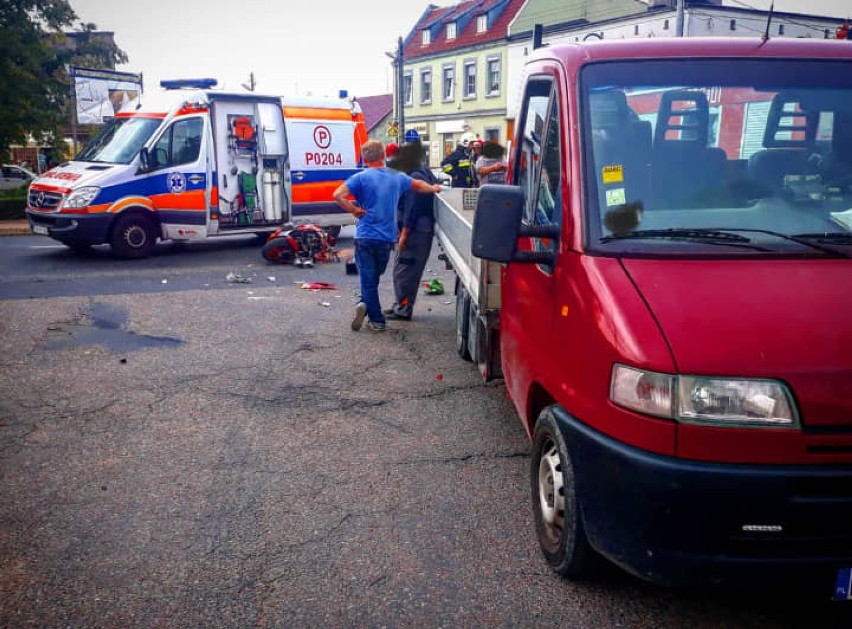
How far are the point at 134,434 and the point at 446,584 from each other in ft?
9.31

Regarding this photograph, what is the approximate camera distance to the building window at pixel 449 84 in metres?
53.9

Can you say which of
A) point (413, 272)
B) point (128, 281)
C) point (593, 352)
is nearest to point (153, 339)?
point (413, 272)

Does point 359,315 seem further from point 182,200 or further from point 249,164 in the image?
point 249,164

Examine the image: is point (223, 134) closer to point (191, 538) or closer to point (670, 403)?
point (191, 538)

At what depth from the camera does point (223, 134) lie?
14.6 metres

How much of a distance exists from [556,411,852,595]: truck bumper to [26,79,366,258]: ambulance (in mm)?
12398

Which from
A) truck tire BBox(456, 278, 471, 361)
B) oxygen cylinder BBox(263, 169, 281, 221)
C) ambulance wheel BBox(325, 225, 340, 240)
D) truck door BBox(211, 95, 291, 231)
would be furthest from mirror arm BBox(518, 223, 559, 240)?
ambulance wheel BBox(325, 225, 340, 240)

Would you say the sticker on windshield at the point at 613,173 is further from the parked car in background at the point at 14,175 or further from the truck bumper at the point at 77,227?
the parked car in background at the point at 14,175

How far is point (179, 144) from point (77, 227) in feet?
7.40

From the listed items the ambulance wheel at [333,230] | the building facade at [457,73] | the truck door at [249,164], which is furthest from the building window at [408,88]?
the truck door at [249,164]

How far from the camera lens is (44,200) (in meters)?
13.7

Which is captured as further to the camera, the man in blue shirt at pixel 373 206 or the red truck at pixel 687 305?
the man in blue shirt at pixel 373 206

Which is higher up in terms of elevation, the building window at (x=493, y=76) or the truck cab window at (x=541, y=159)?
the building window at (x=493, y=76)

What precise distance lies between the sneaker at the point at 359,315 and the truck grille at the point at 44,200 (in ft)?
24.0
